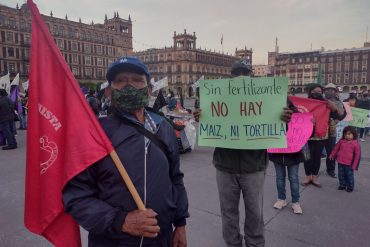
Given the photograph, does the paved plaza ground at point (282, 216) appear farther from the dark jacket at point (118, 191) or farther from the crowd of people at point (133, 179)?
the dark jacket at point (118, 191)

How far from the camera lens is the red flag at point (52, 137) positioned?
63.2 inches

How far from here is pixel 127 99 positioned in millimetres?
1809

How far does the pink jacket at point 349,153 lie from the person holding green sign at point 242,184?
265 cm

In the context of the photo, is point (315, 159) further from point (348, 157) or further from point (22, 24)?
point (22, 24)

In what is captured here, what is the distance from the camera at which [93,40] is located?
3024 inches

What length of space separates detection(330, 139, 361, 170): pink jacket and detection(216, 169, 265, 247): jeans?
271cm

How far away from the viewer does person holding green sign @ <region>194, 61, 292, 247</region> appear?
2791mm

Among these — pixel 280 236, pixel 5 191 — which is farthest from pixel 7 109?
pixel 280 236

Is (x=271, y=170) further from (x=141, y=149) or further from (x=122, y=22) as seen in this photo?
(x=122, y=22)

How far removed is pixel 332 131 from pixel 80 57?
75723mm

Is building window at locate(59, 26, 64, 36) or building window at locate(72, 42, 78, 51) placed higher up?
building window at locate(59, 26, 64, 36)

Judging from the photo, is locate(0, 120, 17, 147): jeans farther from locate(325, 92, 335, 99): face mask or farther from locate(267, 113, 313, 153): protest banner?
locate(325, 92, 335, 99): face mask

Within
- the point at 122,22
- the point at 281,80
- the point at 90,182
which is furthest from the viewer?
the point at 122,22

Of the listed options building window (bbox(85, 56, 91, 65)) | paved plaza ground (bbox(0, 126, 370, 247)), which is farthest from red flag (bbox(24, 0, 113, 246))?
building window (bbox(85, 56, 91, 65))
